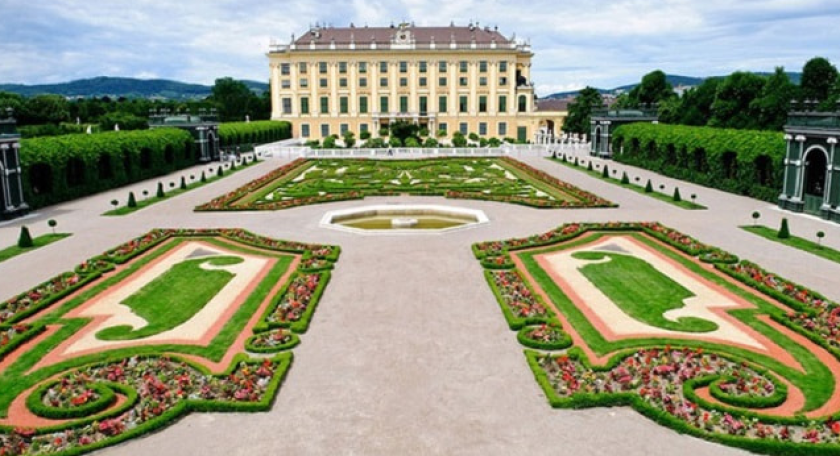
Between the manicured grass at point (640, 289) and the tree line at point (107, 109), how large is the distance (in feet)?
232

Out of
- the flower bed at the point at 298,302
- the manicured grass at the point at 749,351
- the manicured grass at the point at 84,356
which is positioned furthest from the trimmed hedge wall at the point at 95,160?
the manicured grass at the point at 749,351

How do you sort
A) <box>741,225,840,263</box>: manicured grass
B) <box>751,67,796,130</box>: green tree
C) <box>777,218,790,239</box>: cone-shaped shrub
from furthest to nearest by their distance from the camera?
<box>751,67,796,130</box>: green tree → <box>777,218,790,239</box>: cone-shaped shrub → <box>741,225,840,263</box>: manicured grass

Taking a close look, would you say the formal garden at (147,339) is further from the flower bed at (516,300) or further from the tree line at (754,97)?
the tree line at (754,97)

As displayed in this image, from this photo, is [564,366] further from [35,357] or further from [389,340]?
[35,357]

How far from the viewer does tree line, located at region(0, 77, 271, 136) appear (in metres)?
92.1

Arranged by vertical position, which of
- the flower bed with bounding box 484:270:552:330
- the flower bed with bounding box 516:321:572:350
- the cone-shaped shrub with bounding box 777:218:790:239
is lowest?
the flower bed with bounding box 516:321:572:350

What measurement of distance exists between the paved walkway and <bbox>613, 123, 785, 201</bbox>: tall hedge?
8046mm

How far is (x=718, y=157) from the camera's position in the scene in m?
43.2

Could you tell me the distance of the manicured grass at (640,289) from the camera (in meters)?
17.8

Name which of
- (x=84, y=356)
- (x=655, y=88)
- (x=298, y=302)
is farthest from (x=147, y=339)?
(x=655, y=88)

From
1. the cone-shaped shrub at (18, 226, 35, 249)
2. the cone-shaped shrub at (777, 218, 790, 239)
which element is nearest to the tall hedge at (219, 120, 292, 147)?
the cone-shaped shrub at (18, 226, 35, 249)

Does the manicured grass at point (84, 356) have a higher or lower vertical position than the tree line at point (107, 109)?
lower

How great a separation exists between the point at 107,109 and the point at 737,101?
99.5m

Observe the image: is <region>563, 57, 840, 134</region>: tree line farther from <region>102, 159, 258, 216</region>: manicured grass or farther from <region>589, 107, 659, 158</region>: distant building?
<region>102, 159, 258, 216</region>: manicured grass
